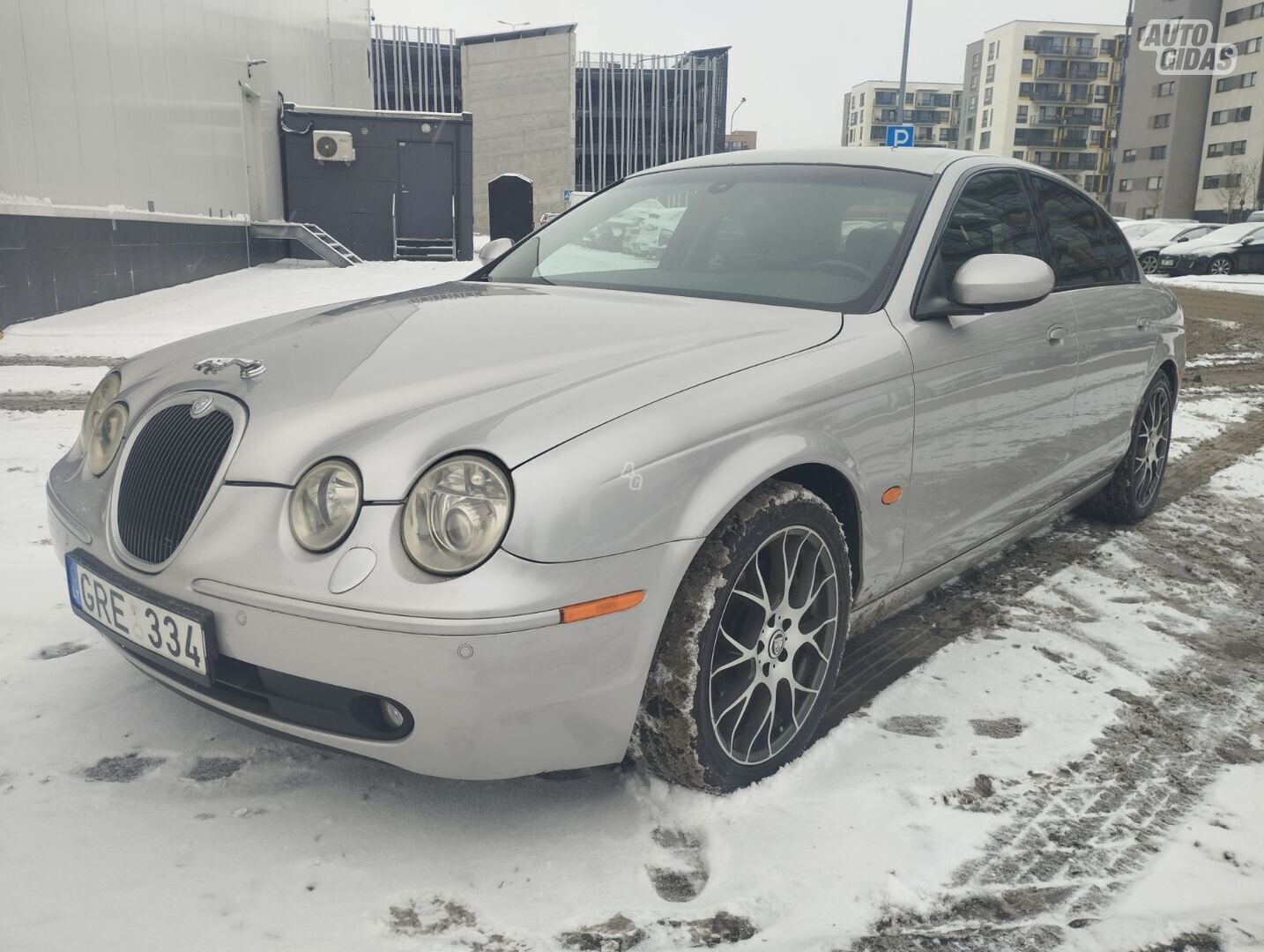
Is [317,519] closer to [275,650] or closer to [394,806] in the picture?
[275,650]

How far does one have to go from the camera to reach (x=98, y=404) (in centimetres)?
276

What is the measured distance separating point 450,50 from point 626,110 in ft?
45.6

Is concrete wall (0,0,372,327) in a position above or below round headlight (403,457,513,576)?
above

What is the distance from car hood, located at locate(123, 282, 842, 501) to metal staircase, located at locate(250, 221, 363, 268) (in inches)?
717

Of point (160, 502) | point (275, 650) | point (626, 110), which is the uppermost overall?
point (626, 110)

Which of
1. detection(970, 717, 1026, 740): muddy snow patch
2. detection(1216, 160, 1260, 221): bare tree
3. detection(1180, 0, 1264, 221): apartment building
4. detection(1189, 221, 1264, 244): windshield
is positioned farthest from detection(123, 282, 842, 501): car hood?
detection(1216, 160, 1260, 221): bare tree

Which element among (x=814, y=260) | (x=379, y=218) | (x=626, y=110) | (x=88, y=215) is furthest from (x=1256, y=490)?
(x=626, y=110)

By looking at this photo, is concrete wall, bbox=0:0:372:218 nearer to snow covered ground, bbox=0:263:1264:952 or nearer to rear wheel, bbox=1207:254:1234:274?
snow covered ground, bbox=0:263:1264:952

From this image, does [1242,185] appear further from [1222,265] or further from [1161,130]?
[1222,265]

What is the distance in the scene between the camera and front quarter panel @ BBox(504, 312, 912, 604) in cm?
196

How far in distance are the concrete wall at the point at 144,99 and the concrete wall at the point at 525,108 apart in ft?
154

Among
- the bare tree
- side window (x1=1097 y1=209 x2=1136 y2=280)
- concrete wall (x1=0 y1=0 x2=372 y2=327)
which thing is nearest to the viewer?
side window (x1=1097 y1=209 x2=1136 y2=280)

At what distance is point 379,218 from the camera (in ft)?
72.9

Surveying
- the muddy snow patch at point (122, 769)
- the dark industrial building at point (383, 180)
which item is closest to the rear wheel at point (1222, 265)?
the dark industrial building at point (383, 180)
